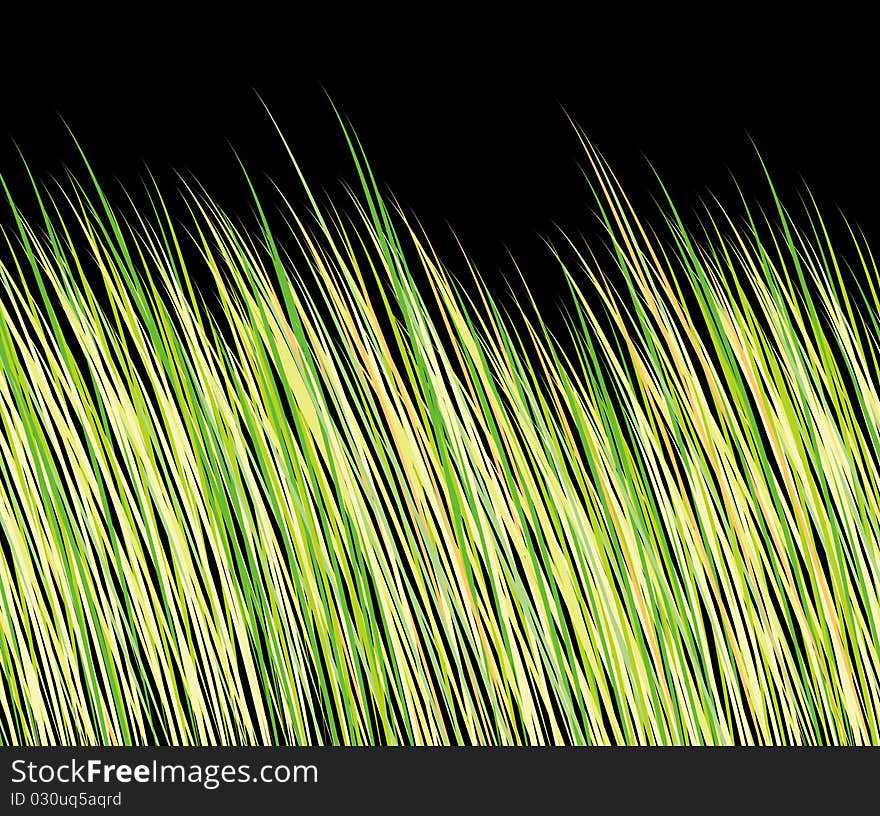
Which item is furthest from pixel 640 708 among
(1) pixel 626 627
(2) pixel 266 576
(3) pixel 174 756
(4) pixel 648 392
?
(3) pixel 174 756

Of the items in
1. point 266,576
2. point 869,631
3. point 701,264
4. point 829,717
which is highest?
point 701,264

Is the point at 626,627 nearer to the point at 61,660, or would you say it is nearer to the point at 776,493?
the point at 776,493

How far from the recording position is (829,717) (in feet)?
7.29

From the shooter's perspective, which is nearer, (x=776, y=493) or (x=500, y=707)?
(x=500, y=707)

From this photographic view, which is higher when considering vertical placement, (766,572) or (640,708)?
(766,572)

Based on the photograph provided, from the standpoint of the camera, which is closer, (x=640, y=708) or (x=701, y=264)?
(x=640, y=708)

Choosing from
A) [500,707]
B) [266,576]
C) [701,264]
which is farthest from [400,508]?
[701,264]

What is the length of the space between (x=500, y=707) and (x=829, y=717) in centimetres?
76

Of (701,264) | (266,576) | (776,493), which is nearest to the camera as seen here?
(266,576)

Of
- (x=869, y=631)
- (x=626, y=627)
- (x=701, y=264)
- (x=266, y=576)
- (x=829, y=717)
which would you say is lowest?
(x=829, y=717)

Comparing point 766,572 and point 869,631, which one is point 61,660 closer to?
point 766,572

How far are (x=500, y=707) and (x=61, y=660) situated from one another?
97cm

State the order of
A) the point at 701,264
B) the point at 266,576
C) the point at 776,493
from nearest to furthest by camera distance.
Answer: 1. the point at 266,576
2. the point at 776,493
3. the point at 701,264

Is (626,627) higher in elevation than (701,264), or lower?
lower
